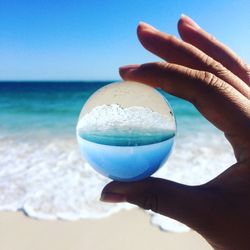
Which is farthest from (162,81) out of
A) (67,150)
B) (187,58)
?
(67,150)

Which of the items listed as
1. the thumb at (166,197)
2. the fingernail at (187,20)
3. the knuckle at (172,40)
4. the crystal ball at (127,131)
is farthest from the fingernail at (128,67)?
the fingernail at (187,20)

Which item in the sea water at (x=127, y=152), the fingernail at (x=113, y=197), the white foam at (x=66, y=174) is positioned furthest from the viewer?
the white foam at (x=66, y=174)

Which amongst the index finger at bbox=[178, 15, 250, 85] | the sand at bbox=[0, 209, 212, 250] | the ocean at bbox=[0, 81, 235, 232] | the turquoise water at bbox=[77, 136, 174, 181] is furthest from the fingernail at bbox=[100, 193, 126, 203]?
the ocean at bbox=[0, 81, 235, 232]

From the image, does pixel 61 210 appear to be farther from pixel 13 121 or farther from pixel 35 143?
pixel 13 121

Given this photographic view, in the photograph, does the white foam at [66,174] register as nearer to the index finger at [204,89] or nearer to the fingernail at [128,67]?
the index finger at [204,89]

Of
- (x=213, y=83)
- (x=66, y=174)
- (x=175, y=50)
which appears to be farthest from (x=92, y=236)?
(x=213, y=83)

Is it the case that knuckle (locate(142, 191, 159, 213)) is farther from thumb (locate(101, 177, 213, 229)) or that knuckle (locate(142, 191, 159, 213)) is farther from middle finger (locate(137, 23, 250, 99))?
middle finger (locate(137, 23, 250, 99))

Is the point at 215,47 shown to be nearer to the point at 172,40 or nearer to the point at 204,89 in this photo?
the point at 172,40
